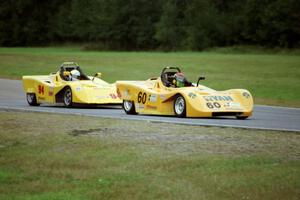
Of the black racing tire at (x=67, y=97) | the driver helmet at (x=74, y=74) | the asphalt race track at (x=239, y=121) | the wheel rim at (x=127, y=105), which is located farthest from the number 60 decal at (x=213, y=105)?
the driver helmet at (x=74, y=74)

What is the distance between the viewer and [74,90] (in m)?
23.2

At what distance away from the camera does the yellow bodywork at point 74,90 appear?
75.2 ft

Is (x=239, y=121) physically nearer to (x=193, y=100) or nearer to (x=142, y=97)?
(x=193, y=100)

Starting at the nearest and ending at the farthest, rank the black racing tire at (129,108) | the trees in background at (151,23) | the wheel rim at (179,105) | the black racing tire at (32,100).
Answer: the wheel rim at (179,105), the black racing tire at (129,108), the black racing tire at (32,100), the trees in background at (151,23)

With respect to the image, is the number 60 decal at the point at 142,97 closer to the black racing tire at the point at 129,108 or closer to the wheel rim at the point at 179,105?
the black racing tire at the point at 129,108

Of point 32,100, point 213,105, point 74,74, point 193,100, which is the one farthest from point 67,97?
point 213,105

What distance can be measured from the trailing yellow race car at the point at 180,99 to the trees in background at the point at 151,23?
55.0 metres

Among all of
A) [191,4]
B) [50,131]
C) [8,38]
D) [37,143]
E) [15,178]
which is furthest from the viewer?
[8,38]

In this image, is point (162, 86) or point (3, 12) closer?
point (162, 86)

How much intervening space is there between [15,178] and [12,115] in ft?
30.3

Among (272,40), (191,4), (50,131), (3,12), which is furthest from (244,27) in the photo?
(50,131)

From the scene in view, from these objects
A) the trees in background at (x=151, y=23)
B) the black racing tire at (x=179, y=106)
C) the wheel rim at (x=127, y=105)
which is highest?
the black racing tire at (x=179, y=106)

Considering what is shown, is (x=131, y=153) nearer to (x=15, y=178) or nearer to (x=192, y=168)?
(x=192, y=168)

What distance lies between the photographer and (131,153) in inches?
464
